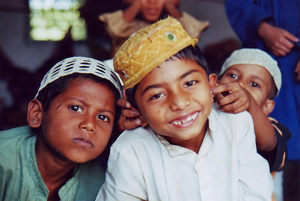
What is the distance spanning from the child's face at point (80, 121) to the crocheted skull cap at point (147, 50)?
8.5 inches

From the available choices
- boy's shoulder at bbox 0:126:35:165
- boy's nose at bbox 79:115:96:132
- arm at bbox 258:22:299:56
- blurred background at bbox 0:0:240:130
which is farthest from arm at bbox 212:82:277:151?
blurred background at bbox 0:0:240:130

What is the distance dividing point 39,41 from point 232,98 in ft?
4.98

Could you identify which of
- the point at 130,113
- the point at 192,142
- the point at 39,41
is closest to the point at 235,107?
the point at 192,142

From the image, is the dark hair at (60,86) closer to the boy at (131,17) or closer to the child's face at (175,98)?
the child's face at (175,98)

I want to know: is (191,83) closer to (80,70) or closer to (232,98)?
(232,98)

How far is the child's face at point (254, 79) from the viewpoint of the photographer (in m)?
1.97

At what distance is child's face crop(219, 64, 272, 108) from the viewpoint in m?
1.97

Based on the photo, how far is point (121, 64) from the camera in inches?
52.9

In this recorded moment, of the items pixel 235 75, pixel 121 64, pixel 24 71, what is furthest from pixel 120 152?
pixel 24 71

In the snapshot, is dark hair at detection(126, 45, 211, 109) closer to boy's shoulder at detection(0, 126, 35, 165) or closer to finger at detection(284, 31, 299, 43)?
boy's shoulder at detection(0, 126, 35, 165)

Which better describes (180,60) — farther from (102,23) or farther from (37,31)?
(37,31)

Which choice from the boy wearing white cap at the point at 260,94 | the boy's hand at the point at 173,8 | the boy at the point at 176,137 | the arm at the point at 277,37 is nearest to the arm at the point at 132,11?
the boy's hand at the point at 173,8

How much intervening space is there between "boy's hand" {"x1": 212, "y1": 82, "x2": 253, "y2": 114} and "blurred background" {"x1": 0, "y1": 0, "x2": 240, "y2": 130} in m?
1.14

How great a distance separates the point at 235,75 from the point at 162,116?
0.88m
